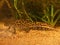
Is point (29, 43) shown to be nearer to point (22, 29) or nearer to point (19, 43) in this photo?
point (19, 43)

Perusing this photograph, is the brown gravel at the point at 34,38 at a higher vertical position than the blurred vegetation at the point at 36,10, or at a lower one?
lower

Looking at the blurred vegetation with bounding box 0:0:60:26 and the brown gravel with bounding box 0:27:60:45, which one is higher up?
the blurred vegetation with bounding box 0:0:60:26

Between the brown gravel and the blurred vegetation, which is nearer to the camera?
the brown gravel

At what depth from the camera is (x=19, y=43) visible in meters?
3.49

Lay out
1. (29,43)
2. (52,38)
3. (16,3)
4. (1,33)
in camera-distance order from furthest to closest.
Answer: (16,3) < (1,33) < (52,38) < (29,43)

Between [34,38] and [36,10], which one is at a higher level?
[36,10]

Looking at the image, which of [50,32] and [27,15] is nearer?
[50,32]

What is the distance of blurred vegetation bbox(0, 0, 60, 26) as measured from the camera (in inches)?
175

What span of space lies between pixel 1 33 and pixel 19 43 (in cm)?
67

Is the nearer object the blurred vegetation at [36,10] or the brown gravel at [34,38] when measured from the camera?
the brown gravel at [34,38]

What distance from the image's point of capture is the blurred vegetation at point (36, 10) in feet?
14.6

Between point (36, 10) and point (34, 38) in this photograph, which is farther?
point (36, 10)

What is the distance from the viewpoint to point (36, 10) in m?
4.88

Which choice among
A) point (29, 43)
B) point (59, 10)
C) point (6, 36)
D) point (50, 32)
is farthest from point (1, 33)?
point (59, 10)
